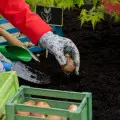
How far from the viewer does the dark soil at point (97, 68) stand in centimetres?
283

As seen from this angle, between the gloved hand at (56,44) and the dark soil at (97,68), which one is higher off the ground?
the gloved hand at (56,44)

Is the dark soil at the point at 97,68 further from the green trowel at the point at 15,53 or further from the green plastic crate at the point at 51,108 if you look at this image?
the green plastic crate at the point at 51,108

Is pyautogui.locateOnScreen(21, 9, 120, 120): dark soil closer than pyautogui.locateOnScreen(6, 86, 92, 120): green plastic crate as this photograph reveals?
No

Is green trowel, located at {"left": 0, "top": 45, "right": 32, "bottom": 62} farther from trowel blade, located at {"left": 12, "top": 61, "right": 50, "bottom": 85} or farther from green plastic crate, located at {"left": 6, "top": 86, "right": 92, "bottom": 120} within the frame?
green plastic crate, located at {"left": 6, "top": 86, "right": 92, "bottom": 120}

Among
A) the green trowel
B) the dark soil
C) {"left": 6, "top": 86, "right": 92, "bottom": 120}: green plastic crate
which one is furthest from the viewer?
the green trowel

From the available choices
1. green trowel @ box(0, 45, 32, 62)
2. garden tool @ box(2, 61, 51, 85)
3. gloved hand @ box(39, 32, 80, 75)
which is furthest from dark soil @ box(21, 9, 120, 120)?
gloved hand @ box(39, 32, 80, 75)

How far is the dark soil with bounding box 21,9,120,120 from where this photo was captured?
2.83 metres

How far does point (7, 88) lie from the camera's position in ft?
6.52

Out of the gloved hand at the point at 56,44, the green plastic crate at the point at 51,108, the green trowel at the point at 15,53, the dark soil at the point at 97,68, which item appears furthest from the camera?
the green trowel at the point at 15,53

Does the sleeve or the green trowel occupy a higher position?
the sleeve

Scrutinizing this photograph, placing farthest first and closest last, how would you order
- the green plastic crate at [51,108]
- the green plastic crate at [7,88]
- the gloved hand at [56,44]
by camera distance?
the gloved hand at [56,44], the green plastic crate at [7,88], the green plastic crate at [51,108]

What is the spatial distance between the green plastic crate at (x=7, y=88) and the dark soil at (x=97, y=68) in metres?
0.76

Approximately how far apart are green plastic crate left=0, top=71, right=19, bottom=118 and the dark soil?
0.76 meters

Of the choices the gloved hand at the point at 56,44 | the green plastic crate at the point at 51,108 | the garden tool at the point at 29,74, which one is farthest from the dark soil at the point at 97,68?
the green plastic crate at the point at 51,108
